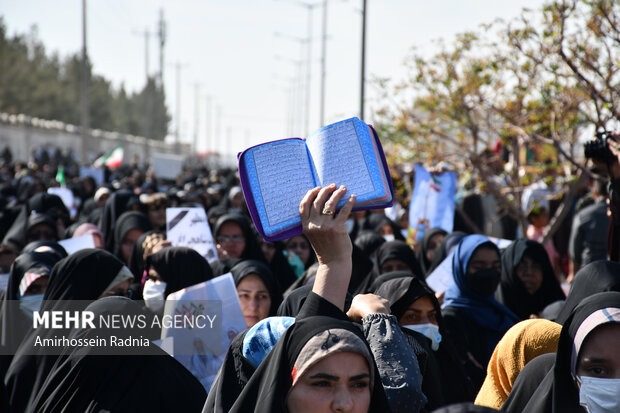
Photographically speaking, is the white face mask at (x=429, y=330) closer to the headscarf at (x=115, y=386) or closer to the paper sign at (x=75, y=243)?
the headscarf at (x=115, y=386)

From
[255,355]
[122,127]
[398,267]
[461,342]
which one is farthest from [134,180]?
[122,127]

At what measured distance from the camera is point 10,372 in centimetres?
374

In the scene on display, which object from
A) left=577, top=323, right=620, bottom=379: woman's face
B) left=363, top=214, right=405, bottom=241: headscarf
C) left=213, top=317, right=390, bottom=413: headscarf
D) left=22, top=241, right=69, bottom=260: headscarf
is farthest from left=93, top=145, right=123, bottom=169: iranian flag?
left=577, top=323, right=620, bottom=379: woman's face

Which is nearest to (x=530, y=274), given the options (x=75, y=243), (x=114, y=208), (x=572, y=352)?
(x=572, y=352)

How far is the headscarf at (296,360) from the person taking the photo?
7.83 ft

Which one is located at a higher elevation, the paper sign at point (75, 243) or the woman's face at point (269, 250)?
the paper sign at point (75, 243)

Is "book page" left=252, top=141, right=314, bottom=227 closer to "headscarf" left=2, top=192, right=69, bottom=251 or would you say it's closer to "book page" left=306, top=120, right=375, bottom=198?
"book page" left=306, top=120, right=375, bottom=198

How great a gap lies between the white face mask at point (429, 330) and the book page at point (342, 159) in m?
1.26

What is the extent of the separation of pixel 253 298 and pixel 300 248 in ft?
9.15

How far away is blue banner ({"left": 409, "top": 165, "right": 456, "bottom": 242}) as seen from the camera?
780cm

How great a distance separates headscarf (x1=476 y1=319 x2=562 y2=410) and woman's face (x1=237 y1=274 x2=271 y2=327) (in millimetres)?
1543

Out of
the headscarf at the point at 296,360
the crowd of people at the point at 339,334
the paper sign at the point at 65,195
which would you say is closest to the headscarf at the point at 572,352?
the crowd of people at the point at 339,334

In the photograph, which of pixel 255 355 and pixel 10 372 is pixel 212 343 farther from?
pixel 255 355

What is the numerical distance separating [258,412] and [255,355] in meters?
0.42
